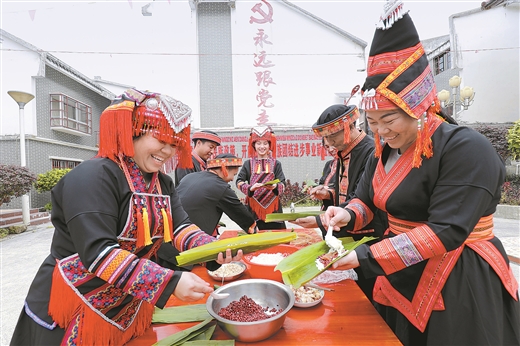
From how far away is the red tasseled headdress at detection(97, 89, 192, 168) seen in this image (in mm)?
1229

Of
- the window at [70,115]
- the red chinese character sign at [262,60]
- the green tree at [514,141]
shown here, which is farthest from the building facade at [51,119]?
the green tree at [514,141]

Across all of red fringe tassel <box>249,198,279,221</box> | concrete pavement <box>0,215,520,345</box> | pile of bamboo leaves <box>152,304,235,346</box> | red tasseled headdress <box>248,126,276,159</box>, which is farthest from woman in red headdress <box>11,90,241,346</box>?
red tasseled headdress <box>248,126,276,159</box>

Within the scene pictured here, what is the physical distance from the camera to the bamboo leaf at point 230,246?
129 cm

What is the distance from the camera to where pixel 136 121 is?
49.8 inches

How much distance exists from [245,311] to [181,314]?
336 mm

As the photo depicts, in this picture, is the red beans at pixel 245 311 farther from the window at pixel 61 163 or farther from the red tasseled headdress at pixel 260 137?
the window at pixel 61 163

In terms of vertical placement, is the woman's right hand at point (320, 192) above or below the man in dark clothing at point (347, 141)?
below

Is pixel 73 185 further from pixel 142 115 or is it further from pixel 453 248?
pixel 453 248

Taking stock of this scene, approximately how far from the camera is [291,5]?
10.9 metres

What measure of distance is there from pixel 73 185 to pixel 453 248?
1.52 meters

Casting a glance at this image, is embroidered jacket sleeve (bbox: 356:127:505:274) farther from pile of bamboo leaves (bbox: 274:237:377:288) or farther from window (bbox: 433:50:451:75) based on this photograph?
window (bbox: 433:50:451:75)

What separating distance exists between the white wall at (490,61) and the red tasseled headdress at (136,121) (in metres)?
13.4

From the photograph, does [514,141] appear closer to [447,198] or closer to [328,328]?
[447,198]

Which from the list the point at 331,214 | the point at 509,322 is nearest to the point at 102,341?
the point at 331,214
